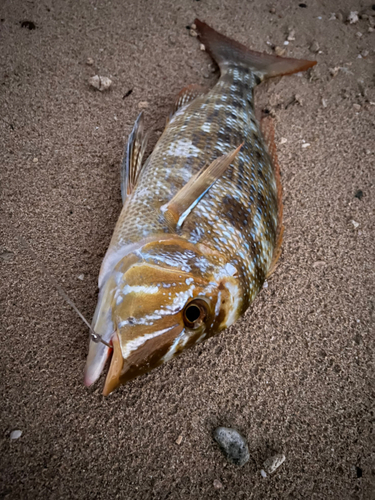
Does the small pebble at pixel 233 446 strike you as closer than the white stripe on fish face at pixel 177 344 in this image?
No

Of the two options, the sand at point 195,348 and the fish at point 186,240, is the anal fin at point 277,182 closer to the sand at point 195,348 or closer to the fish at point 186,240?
the fish at point 186,240

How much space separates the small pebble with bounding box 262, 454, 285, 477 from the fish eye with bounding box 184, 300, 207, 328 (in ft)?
2.91

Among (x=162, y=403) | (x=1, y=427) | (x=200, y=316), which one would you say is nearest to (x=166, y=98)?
(x=200, y=316)

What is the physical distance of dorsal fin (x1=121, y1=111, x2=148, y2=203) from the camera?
2242 millimetres

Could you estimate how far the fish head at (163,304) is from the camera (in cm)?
154

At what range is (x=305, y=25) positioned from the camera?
3686 millimetres

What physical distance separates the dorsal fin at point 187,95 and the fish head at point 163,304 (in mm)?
1559

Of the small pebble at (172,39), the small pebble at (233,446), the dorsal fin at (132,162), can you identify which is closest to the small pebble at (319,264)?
the small pebble at (233,446)

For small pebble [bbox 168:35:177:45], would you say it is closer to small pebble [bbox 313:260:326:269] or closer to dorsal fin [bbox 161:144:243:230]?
dorsal fin [bbox 161:144:243:230]

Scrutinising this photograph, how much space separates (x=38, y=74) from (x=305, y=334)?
9.73 feet

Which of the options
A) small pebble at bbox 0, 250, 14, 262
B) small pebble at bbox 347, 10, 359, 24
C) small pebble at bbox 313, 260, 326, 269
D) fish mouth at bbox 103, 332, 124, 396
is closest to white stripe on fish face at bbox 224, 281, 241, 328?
fish mouth at bbox 103, 332, 124, 396

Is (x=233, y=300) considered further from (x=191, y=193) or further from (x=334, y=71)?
(x=334, y=71)

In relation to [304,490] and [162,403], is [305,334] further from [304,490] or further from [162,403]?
[162,403]

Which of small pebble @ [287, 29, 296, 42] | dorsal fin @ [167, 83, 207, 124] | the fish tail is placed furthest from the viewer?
small pebble @ [287, 29, 296, 42]
